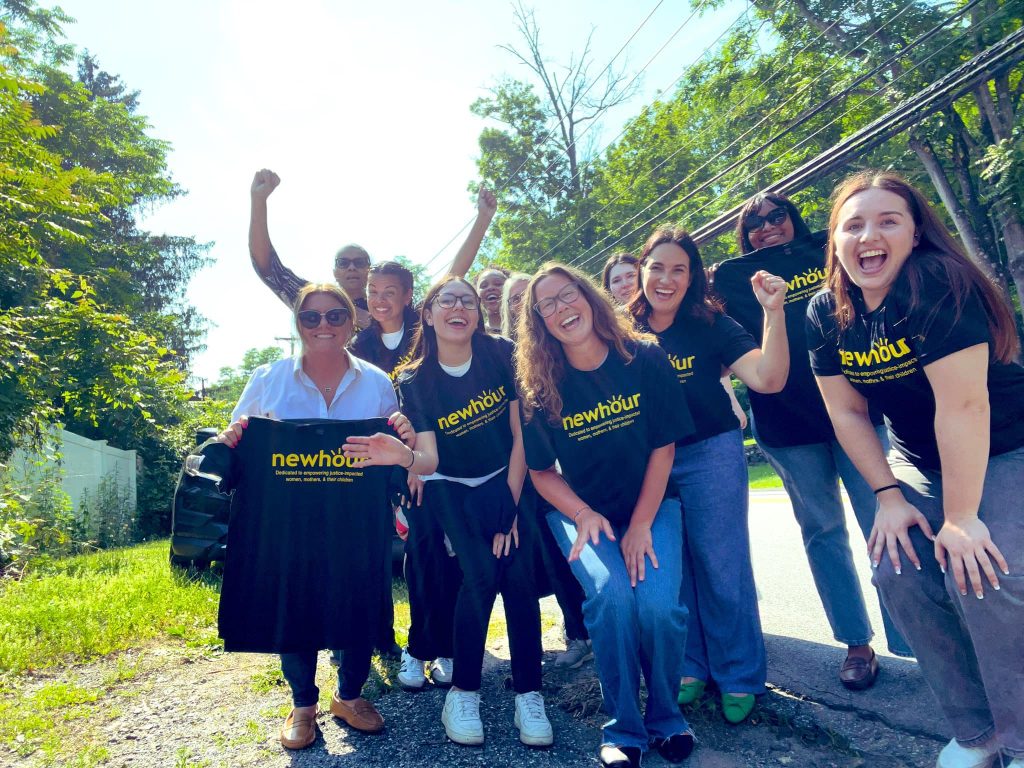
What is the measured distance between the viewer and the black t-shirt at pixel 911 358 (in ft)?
7.55

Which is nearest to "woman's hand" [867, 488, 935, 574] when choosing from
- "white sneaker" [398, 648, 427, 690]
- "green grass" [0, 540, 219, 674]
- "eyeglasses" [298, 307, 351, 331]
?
"white sneaker" [398, 648, 427, 690]

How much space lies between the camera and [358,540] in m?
3.02

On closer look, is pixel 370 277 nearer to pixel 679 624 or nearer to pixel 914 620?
pixel 679 624

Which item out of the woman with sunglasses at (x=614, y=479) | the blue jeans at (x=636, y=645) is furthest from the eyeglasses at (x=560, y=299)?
the blue jeans at (x=636, y=645)

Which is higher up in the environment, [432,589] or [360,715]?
[432,589]

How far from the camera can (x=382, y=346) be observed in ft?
14.1

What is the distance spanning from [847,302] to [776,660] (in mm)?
2041

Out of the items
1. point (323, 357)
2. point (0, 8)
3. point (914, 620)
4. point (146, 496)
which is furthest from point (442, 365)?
point (0, 8)

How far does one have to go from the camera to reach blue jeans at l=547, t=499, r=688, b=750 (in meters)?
2.55

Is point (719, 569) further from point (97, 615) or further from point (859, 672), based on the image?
point (97, 615)

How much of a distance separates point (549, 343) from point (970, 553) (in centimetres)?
185

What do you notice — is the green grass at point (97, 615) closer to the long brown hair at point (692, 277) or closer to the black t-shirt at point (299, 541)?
the black t-shirt at point (299, 541)

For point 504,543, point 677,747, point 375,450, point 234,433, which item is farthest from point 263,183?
point 677,747

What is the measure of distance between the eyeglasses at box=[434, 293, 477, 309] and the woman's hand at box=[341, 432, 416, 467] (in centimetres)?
82
